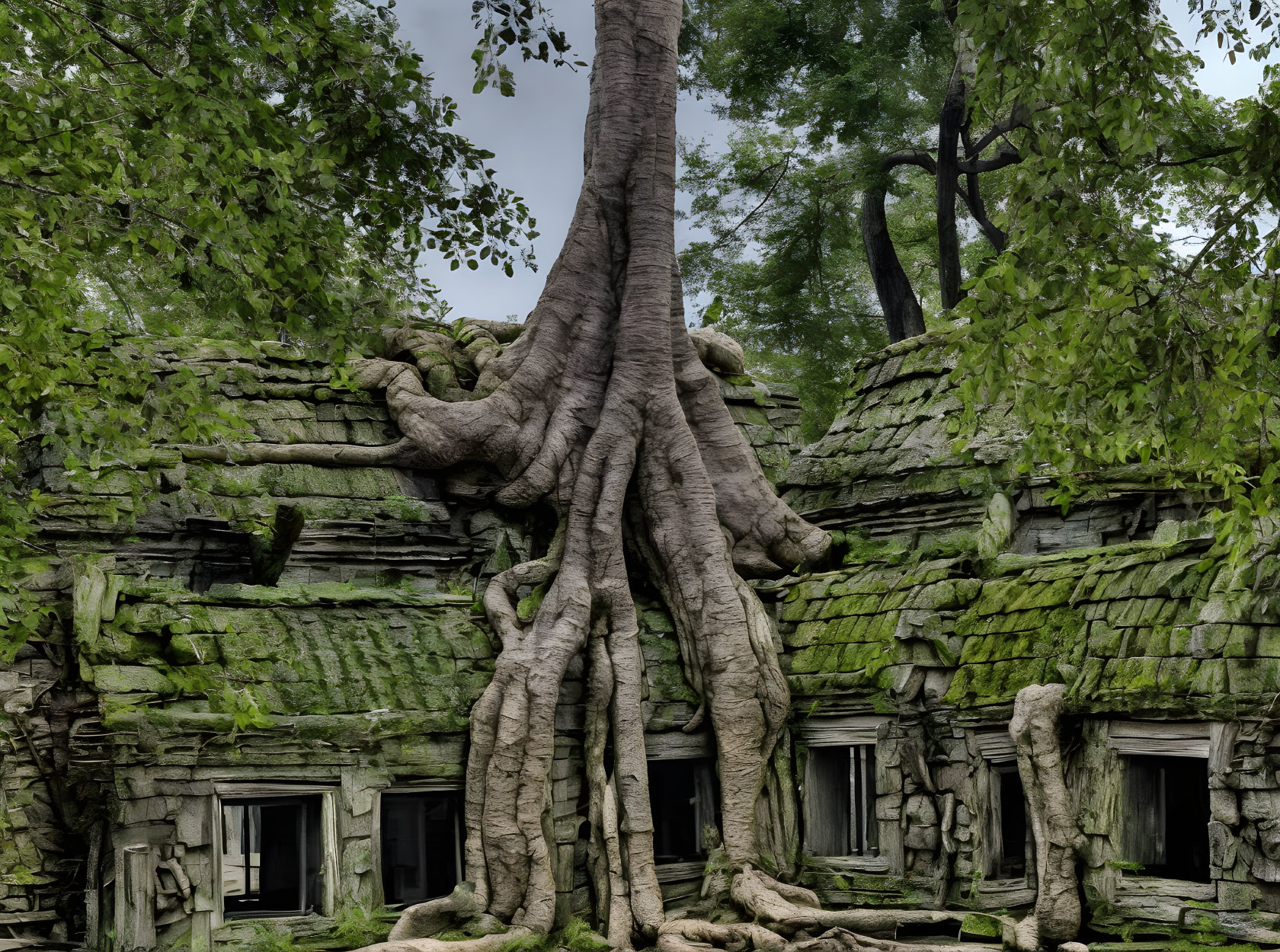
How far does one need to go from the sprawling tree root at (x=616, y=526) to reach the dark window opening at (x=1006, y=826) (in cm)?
70

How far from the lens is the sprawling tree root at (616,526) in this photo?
10.6 meters

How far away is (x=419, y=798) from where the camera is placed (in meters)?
10.9

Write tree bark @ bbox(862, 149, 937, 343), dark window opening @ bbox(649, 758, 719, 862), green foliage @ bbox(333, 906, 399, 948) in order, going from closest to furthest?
green foliage @ bbox(333, 906, 399, 948) → dark window opening @ bbox(649, 758, 719, 862) → tree bark @ bbox(862, 149, 937, 343)

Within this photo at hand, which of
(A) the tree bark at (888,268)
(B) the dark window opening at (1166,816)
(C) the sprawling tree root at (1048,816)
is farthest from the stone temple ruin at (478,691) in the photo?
(A) the tree bark at (888,268)

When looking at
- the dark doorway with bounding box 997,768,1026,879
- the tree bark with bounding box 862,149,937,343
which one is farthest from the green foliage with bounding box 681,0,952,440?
the dark doorway with bounding box 997,768,1026,879

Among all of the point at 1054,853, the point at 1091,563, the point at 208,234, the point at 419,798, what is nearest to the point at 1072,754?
the point at 1054,853

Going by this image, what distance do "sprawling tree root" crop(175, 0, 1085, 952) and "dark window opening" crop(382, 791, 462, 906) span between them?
0.40 meters

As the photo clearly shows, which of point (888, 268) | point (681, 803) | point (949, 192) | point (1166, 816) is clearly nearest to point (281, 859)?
point (681, 803)

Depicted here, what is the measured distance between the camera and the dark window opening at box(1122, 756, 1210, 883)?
31.0 feet

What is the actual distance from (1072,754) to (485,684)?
4730 mm

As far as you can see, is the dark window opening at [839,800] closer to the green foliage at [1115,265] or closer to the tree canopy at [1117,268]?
the tree canopy at [1117,268]

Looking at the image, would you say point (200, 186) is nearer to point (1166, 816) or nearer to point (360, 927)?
point (360, 927)

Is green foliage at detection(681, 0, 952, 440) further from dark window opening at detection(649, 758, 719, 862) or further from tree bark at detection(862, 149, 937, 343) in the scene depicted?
dark window opening at detection(649, 758, 719, 862)

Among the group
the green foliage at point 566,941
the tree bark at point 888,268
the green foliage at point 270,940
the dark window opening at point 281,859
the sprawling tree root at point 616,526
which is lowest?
the green foliage at point 566,941
